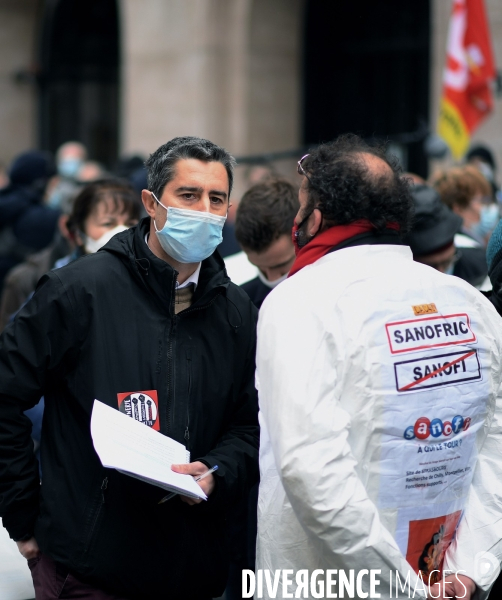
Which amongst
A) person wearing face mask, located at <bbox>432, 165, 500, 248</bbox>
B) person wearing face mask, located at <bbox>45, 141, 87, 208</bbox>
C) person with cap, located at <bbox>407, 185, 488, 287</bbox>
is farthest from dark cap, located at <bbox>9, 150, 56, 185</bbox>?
person with cap, located at <bbox>407, 185, 488, 287</bbox>

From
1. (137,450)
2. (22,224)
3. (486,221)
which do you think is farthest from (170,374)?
(22,224)

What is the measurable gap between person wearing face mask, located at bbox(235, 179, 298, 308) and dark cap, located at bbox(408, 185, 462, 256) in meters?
0.51

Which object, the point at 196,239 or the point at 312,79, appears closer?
the point at 196,239

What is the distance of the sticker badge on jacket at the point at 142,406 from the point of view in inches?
104

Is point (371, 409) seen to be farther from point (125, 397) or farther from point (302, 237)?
point (125, 397)

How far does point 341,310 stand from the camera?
2336 mm

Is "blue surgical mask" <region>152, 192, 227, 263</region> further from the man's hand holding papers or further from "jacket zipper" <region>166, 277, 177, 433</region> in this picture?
the man's hand holding papers

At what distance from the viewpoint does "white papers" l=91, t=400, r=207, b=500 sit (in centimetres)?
240

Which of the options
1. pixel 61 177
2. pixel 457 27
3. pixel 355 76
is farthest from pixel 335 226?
pixel 355 76

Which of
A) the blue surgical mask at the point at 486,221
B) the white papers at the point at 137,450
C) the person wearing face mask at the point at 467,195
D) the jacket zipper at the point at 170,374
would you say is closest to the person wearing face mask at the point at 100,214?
the jacket zipper at the point at 170,374

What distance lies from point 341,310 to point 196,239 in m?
0.64

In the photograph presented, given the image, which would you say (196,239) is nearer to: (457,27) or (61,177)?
(457,27)

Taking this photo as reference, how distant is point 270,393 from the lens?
2.31 meters

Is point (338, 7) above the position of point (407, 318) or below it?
above
